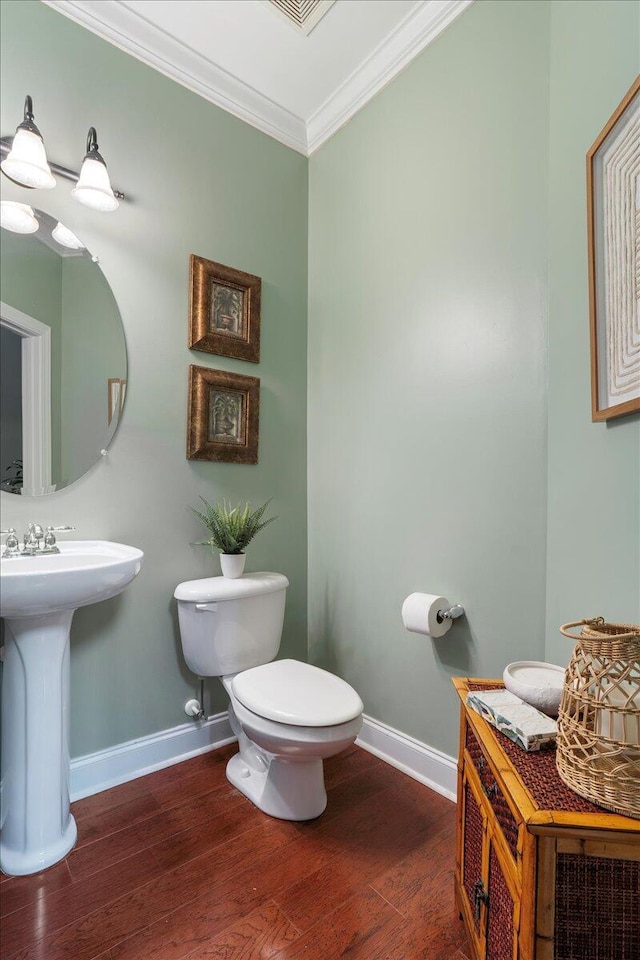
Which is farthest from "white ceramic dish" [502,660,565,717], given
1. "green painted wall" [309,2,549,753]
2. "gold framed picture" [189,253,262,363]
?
"gold framed picture" [189,253,262,363]

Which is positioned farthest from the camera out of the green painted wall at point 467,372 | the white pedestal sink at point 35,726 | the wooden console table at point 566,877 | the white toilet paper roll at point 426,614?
the white toilet paper roll at point 426,614

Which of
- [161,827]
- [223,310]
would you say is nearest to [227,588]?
[161,827]

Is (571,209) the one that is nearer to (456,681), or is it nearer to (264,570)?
(456,681)

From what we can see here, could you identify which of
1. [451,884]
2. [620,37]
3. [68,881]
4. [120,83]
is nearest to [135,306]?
[120,83]

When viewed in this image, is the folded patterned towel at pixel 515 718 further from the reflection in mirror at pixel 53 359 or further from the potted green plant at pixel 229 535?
the reflection in mirror at pixel 53 359

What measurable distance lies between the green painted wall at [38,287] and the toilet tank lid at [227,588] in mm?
590

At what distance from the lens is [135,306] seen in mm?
1768

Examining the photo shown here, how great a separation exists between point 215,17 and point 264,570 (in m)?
2.14

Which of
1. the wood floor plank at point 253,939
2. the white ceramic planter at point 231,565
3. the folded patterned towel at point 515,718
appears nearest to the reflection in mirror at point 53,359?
the white ceramic planter at point 231,565

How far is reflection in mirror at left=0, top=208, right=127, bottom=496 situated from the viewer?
151cm

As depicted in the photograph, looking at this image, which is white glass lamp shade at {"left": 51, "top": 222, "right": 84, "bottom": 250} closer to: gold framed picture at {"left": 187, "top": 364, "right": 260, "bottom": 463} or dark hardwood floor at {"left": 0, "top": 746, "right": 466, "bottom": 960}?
gold framed picture at {"left": 187, "top": 364, "right": 260, "bottom": 463}

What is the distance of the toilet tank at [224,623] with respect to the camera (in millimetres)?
1719

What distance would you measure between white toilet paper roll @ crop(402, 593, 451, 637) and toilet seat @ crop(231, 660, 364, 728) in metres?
0.29

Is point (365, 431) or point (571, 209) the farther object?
point (365, 431)
